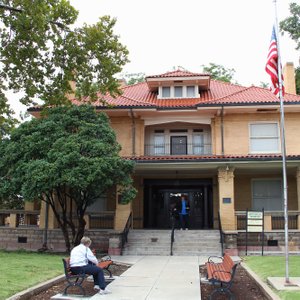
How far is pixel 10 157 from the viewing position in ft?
55.8

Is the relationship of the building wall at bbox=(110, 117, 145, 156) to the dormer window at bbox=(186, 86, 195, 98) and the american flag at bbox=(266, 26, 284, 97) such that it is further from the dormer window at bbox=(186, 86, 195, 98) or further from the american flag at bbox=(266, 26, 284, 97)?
the american flag at bbox=(266, 26, 284, 97)

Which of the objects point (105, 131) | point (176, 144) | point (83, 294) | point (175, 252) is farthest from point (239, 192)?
point (83, 294)

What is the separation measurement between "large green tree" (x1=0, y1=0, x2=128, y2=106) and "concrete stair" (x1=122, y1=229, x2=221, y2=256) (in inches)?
295

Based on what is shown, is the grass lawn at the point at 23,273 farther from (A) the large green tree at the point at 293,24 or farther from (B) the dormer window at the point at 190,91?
(A) the large green tree at the point at 293,24

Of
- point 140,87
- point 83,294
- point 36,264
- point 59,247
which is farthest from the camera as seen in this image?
point 140,87

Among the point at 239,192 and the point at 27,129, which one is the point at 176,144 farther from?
the point at 27,129

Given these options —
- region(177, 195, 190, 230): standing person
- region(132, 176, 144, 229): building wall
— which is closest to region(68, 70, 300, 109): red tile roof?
region(132, 176, 144, 229): building wall

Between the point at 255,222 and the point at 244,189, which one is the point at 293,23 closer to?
the point at 244,189

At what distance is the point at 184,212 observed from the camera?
2159 cm

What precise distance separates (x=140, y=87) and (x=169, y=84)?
346 centimetres

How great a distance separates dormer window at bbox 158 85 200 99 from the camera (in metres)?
24.9

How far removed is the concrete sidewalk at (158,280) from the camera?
8.79m

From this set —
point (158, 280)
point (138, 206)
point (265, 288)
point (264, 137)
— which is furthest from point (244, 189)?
point (265, 288)

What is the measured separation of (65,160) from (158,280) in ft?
21.9
